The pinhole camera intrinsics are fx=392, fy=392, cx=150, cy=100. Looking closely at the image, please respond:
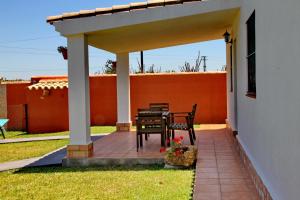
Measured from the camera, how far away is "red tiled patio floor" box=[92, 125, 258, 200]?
571 cm

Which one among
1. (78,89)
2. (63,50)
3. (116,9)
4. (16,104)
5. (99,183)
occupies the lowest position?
(99,183)

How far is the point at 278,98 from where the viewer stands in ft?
13.1

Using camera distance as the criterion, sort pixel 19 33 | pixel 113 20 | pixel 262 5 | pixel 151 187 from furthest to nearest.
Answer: pixel 19 33 → pixel 113 20 → pixel 151 187 → pixel 262 5

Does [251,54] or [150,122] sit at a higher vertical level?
[251,54]

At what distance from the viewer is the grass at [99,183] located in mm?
6156

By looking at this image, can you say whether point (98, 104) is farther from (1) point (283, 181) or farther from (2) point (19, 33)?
(2) point (19, 33)

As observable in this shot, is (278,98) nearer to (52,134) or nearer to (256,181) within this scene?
(256,181)

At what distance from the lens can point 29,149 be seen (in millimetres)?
11383

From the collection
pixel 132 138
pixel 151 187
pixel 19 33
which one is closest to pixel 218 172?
pixel 151 187

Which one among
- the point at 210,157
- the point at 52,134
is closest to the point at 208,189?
the point at 210,157

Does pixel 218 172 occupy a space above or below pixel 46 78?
below

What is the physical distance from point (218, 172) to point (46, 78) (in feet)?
40.1

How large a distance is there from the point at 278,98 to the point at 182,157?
3.96m

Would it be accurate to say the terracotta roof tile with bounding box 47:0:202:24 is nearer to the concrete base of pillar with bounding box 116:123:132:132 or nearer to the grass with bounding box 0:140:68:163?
the grass with bounding box 0:140:68:163
